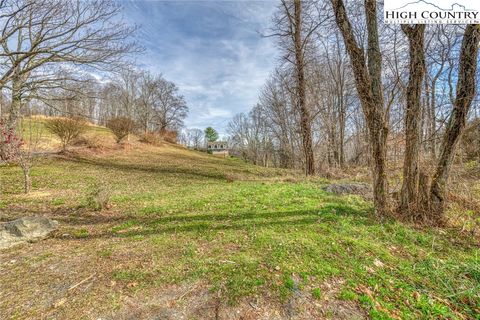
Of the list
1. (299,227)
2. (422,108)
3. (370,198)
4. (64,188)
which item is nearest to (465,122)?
(422,108)

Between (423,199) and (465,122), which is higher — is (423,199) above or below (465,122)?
below

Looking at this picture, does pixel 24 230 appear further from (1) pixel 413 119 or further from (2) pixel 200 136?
(2) pixel 200 136

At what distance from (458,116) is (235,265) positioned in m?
4.75

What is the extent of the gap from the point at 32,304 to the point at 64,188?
5.44 meters

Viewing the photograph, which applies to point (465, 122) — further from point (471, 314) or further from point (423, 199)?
point (471, 314)

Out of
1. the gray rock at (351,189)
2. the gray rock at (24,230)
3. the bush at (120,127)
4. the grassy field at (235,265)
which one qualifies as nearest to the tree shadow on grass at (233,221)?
the grassy field at (235,265)

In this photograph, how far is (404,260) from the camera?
2893mm

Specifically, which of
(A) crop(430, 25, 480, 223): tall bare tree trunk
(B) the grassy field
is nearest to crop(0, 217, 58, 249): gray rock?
(B) the grassy field

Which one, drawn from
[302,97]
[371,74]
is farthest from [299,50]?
[371,74]

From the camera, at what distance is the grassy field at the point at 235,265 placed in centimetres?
196

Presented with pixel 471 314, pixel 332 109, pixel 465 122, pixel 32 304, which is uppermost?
pixel 332 109

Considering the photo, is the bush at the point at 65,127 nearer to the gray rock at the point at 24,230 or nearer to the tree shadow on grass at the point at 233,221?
the gray rock at the point at 24,230

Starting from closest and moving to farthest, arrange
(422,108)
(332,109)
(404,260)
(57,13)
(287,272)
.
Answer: (287,272)
(404,260)
(422,108)
(57,13)
(332,109)

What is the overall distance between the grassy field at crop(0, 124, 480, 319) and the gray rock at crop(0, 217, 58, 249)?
0.18 metres
